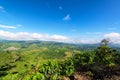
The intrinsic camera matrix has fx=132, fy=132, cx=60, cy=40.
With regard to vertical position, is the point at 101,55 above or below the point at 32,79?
above

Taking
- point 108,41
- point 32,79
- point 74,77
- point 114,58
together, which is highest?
point 108,41

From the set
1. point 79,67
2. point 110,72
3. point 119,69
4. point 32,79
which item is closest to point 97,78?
point 110,72

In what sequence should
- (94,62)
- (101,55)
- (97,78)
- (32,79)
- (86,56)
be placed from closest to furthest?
1. (32,79)
2. (97,78)
3. (101,55)
4. (94,62)
5. (86,56)

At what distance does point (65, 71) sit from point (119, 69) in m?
26.4

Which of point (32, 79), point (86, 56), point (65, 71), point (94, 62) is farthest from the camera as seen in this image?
point (86, 56)

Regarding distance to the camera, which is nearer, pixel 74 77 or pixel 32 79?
pixel 32 79

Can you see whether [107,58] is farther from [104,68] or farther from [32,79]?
[32,79]

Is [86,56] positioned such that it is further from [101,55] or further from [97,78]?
[97,78]

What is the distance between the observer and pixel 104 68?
223 ft

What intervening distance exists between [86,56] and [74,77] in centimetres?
2483

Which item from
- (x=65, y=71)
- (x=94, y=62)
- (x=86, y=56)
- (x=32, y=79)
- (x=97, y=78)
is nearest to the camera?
(x=32, y=79)

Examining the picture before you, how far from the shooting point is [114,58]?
67.0 meters

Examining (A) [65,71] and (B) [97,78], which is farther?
(A) [65,71]

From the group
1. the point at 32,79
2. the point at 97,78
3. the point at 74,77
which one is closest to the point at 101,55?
the point at 97,78
